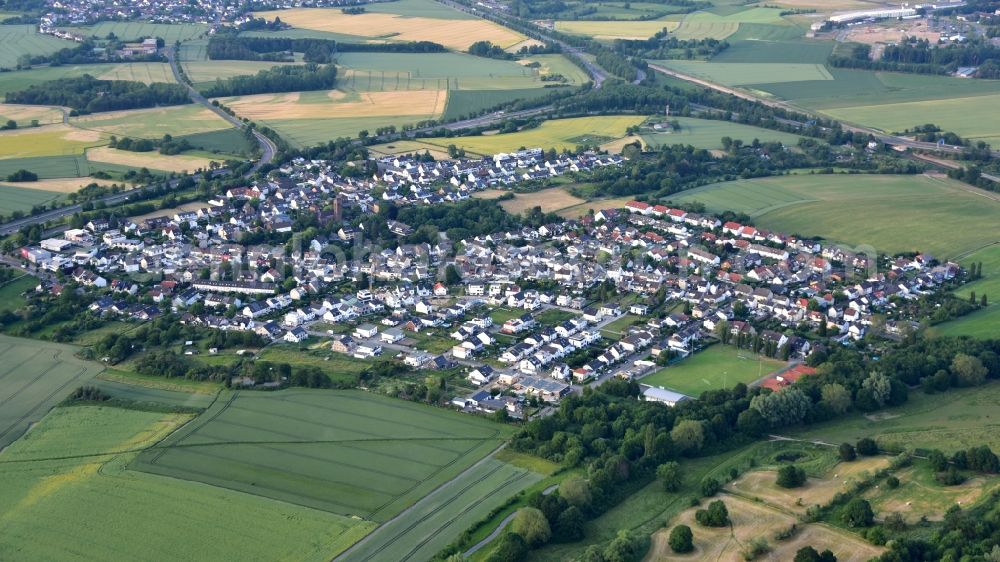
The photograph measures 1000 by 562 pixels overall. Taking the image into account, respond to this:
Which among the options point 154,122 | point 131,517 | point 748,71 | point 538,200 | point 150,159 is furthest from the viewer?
point 748,71

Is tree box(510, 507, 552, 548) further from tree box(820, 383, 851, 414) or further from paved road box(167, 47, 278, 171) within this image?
paved road box(167, 47, 278, 171)

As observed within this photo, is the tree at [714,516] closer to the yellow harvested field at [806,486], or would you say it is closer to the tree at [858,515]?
the yellow harvested field at [806,486]

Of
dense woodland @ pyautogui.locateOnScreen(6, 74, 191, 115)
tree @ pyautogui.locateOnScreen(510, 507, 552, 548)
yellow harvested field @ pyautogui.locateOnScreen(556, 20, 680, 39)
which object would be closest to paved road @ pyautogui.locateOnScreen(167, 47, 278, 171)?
dense woodland @ pyautogui.locateOnScreen(6, 74, 191, 115)

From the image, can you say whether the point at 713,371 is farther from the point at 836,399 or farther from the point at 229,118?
the point at 229,118

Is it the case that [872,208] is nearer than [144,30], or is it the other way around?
[872,208]

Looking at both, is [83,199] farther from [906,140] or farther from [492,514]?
[906,140]

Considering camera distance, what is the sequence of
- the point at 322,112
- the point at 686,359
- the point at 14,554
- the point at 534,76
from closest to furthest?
1. the point at 14,554
2. the point at 686,359
3. the point at 322,112
4. the point at 534,76

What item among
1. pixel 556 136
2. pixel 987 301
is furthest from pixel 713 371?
pixel 556 136

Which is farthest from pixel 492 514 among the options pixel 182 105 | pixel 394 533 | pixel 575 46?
pixel 575 46
